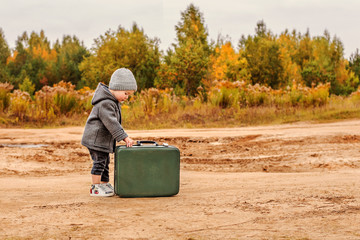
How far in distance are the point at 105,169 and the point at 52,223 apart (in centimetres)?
129

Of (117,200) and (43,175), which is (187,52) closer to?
(43,175)

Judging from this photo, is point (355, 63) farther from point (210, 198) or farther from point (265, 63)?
point (210, 198)

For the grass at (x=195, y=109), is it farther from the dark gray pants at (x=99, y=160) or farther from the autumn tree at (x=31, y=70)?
the autumn tree at (x=31, y=70)

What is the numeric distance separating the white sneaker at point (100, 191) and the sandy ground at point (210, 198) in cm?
12

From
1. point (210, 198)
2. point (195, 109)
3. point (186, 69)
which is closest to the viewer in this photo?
point (210, 198)

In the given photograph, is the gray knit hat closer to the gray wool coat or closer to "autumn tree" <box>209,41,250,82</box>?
the gray wool coat

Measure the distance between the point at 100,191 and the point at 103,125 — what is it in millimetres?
696

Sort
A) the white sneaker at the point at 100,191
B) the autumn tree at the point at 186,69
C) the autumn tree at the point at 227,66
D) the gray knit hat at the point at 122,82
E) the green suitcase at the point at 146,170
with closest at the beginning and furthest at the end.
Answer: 1. the green suitcase at the point at 146,170
2. the gray knit hat at the point at 122,82
3. the white sneaker at the point at 100,191
4. the autumn tree at the point at 186,69
5. the autumn tree at the point at 227,66

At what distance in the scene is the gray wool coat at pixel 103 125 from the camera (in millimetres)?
4566

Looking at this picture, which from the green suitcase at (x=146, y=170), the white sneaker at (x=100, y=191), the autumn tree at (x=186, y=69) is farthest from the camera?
the autumn tree at (x=186, y=69)

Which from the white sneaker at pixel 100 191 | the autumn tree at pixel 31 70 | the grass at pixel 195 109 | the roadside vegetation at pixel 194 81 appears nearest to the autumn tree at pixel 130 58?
the roadside vegetation at pixel 194 81

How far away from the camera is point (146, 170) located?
15.2 ft

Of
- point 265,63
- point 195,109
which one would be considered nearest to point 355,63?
point 265,63

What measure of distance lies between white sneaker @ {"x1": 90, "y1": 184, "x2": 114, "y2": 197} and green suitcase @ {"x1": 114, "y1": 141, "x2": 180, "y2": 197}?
16 centimetres
